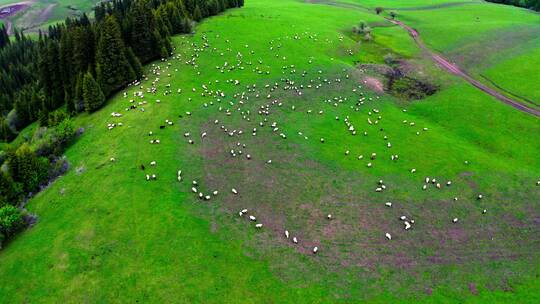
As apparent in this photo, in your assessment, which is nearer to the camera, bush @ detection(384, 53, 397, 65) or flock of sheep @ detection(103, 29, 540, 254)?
flock of sheep @ detection(103, 29, 540, 254)

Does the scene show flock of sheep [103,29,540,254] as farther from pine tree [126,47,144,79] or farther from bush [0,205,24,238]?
bush [0,205,24,238]

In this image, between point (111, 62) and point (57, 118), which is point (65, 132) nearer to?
point (57, 118)

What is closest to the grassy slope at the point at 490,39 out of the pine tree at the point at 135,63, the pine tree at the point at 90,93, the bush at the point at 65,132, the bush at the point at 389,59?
the bush at the point at 389,59

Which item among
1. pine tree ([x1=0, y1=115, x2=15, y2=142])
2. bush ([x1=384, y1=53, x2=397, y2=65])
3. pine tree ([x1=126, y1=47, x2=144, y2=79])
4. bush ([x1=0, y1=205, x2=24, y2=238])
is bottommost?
pine tree ([x1=0, y1=115, x2=15, y2=142])

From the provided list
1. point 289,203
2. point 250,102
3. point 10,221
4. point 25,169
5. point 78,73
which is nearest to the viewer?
point 10,221

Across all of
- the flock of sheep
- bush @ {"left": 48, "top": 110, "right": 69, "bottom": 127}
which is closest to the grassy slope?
the flock of sheep

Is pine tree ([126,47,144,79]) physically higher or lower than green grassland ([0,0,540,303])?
higher

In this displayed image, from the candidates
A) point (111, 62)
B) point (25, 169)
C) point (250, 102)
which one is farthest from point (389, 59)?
point (25, 169)
